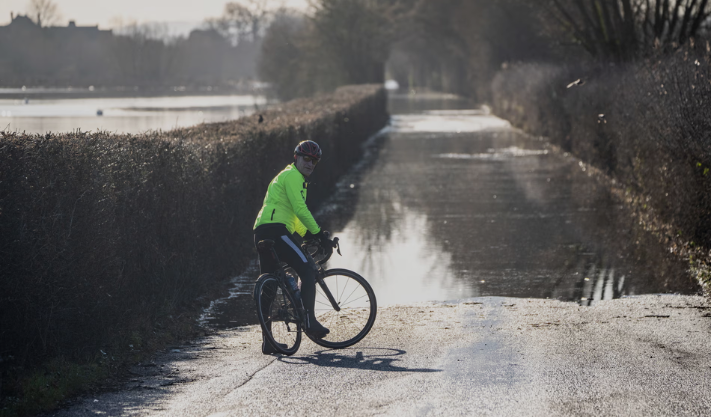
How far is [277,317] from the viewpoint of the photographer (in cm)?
801

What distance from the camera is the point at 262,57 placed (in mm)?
76438

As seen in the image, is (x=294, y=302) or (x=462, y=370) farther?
(x=294, y=302)

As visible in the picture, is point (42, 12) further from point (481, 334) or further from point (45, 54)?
point (481, 334)

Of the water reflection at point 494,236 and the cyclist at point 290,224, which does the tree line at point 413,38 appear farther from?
the cyclist at point 290,224

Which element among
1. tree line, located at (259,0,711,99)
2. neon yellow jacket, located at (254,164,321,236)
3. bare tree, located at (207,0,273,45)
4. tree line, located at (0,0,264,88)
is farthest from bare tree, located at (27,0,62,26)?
bare tree, located at (207,0,273,45)

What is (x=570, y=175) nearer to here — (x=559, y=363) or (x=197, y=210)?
(x=197, y=210)

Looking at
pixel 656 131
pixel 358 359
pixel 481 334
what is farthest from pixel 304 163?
pixel 656 131

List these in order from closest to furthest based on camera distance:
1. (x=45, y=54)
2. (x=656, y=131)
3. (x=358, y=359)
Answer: (x=358, y=359) → (x=656, y=131) → (x=45, y=54)

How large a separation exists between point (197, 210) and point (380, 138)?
88.8ft

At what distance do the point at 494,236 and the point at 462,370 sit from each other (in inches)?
304

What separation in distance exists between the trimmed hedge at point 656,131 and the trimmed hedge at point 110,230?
6005 mm

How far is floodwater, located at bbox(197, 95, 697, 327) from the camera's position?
11.1m

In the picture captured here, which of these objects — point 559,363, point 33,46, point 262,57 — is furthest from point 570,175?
point 262,57

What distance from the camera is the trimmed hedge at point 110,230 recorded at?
272 inches
